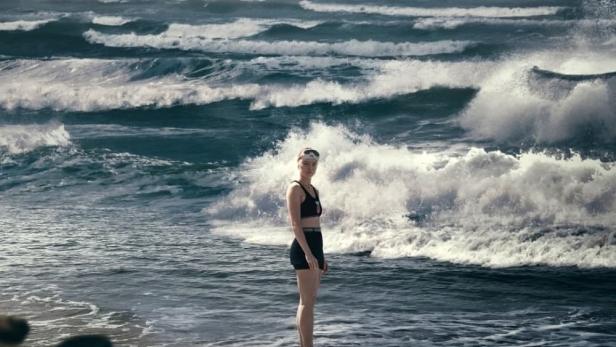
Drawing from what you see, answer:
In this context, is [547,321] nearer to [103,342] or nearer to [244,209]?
[103,342]

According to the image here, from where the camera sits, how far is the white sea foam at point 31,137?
2123 centimetres

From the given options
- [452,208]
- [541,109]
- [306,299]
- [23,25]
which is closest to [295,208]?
[306,299]

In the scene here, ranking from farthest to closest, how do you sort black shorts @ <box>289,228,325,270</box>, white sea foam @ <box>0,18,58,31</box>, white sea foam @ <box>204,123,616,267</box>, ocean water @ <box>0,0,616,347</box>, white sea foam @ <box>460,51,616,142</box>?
1. white sea foam @ <box>0,18,58,31</box>
2. white sea foam @ <box>460,51,616,142</box>
3. white sea foam @ <box>204,123,616,267</box>
4. ocean water @ <box>0,0,616,347</box>
5. black shorts @ <box>289,228,325,270</box>

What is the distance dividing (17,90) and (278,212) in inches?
676

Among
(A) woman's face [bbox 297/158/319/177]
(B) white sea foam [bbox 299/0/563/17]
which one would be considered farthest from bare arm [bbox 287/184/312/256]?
(B) white sea foam [bbox 299/0/563/17]

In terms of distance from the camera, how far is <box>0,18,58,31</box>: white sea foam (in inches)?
1730

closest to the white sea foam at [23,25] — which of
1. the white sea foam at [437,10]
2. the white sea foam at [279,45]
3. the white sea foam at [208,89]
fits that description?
the white sea foam at [279,45]

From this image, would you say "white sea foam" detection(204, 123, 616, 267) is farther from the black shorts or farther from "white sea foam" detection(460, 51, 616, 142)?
"white sea foam" detection(460, 51, 616, 142)

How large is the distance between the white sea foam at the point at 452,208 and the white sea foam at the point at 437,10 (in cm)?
2998

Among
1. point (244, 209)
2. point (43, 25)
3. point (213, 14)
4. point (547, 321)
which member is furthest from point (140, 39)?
point (547, 321)

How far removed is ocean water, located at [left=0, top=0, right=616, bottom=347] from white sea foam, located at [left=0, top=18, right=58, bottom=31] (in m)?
6.16

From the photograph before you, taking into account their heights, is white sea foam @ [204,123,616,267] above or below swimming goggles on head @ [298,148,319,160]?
below

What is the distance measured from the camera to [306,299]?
761cm

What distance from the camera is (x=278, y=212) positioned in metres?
14.9
